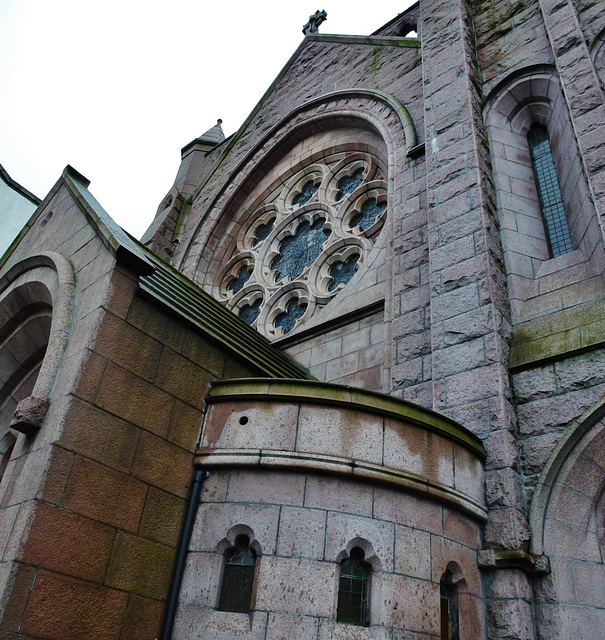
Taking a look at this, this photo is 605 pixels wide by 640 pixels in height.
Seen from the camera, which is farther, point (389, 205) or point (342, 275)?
point (342, 275)

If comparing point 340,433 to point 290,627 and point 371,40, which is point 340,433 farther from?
point 371,40

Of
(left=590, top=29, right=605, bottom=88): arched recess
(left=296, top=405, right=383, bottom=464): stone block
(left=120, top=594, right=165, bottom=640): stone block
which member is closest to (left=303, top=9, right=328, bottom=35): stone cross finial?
(left=590, top=29, right=605, bottom=88): arched recess

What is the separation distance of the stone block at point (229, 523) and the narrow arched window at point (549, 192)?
4.73 metres

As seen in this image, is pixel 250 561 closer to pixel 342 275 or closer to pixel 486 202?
pixel 486 202

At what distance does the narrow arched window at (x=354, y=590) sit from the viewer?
4.47 meters

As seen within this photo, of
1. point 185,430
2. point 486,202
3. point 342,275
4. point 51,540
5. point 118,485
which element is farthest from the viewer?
point 342,275

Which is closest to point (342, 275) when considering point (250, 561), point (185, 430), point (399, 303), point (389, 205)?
point (389, 205)

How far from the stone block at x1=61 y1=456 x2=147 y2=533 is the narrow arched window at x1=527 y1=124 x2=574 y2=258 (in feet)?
17.8

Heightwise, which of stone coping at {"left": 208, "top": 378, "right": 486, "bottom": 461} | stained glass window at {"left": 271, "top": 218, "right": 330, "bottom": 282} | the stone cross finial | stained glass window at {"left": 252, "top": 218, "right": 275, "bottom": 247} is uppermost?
the stone cross finial

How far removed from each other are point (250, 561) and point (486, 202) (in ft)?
16.1

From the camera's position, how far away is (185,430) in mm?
5242

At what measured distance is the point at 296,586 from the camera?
443 cm

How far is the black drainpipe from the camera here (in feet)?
14.8

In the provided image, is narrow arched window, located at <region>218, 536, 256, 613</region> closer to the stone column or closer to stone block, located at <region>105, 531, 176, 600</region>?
stone block, located at <region>105, 531, 176, 600</region>
